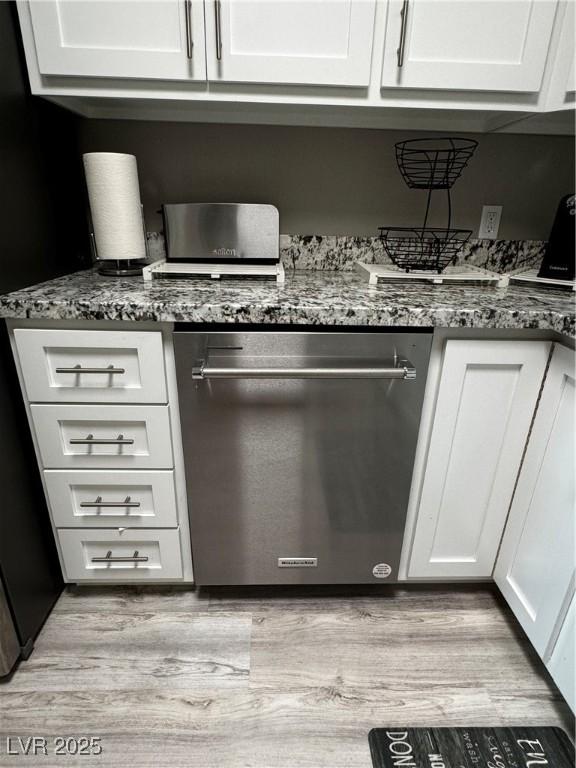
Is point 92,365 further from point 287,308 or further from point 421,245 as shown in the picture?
point 421,245

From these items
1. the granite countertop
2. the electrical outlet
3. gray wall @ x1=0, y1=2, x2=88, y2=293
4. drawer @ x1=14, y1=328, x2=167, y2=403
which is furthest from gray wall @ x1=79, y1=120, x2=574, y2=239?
drawer @ x1=14, y1=328, x2=167, y2=403

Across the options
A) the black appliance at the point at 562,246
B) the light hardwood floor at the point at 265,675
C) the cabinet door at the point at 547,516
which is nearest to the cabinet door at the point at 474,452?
the cabinet door at the point at 547,516

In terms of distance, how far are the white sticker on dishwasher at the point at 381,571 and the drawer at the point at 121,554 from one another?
22.6 inches

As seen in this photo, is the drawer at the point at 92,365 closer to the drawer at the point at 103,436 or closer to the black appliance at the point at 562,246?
the drawer at the point at 103,436

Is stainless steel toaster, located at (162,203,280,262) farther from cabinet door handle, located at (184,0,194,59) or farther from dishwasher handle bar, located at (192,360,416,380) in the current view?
dishwasher handle bar, located at (192,360,416,380)

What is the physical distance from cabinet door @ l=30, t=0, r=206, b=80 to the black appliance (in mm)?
1062

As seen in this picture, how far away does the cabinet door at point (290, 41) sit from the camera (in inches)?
39.7

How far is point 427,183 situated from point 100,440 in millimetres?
1323

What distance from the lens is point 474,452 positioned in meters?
1.10

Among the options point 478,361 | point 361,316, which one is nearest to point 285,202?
point 361,316

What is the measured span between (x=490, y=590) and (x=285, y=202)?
147 cm

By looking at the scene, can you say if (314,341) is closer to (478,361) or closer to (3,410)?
(478,361)

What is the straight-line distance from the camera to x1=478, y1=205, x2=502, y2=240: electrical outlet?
4.92 ft

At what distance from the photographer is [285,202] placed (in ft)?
4.85
